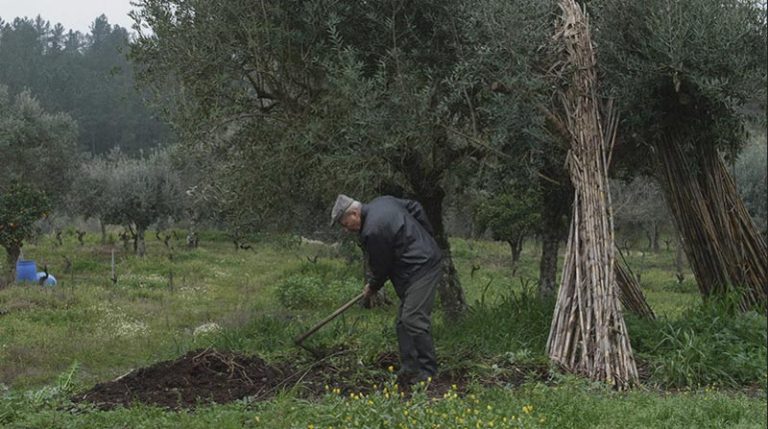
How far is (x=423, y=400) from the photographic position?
624 cm

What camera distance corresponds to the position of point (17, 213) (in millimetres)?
12406

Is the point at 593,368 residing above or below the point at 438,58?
below

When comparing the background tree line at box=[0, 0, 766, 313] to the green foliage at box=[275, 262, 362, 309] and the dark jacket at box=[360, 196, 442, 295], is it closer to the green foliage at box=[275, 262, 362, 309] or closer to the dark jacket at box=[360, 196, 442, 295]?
the dark jacket at box=[360, 196, 442, 295]

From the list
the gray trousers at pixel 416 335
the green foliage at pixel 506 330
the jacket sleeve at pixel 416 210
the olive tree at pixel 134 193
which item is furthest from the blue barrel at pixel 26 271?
the olive tree at pixel 134 193

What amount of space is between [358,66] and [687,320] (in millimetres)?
4692

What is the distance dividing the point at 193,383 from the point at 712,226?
645cm

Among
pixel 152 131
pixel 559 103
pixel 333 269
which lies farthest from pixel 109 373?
pixel 152 131

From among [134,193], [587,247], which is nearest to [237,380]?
[587,247]

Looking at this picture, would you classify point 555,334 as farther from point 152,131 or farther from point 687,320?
point 152,131

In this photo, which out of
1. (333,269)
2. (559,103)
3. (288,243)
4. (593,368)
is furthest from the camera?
(333,269)

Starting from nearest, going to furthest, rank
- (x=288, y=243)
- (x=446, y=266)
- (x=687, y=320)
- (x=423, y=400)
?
(x=423, y=400)
(x=687, y=320)
(x=446, y=266)
(x=288, y=243)

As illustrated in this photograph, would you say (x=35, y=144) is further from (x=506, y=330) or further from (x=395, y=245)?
(x=506, y=330)

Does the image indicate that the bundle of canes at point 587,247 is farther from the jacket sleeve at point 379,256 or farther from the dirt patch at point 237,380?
the jacket sleeve at point 379,256

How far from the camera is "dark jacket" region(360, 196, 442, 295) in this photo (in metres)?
7.86
